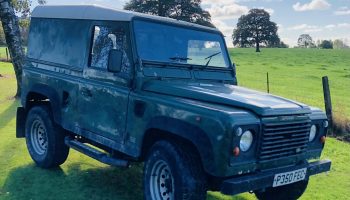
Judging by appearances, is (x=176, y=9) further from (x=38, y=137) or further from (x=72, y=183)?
(x=72, y=183)

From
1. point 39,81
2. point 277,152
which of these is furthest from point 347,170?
point 39,81

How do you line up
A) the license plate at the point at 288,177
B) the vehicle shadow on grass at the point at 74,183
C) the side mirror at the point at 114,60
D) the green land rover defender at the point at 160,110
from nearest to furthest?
1. the green land rover defender at the point at 160,110
2. the license plate at the point at 288,177
3. the side mirror at the point at 114,60
4. the vehicle shadow on grass at the point at 74,183

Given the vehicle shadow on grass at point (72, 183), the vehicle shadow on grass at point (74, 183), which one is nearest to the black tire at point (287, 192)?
the vehicle shadow on grass at point (74, 183)

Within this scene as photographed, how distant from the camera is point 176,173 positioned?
4.70 meters

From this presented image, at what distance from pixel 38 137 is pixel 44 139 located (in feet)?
0.57

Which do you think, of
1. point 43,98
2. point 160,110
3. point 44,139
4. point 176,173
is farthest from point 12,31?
point 176,173

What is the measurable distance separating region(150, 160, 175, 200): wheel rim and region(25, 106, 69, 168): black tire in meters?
2.39

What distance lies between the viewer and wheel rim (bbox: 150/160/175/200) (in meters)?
5.04

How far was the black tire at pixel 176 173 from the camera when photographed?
462 centimetres

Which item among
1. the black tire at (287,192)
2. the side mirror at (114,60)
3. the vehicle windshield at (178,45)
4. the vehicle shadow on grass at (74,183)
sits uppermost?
the vehicle windshield at (178,45)

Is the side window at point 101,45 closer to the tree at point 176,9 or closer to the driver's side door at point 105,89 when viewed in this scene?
the driver's side door at point 105,89

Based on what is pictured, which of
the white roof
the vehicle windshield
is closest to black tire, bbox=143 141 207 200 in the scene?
the vehicle windshield

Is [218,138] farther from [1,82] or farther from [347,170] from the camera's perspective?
[1,82]

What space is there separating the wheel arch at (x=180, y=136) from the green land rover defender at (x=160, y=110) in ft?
0.04
